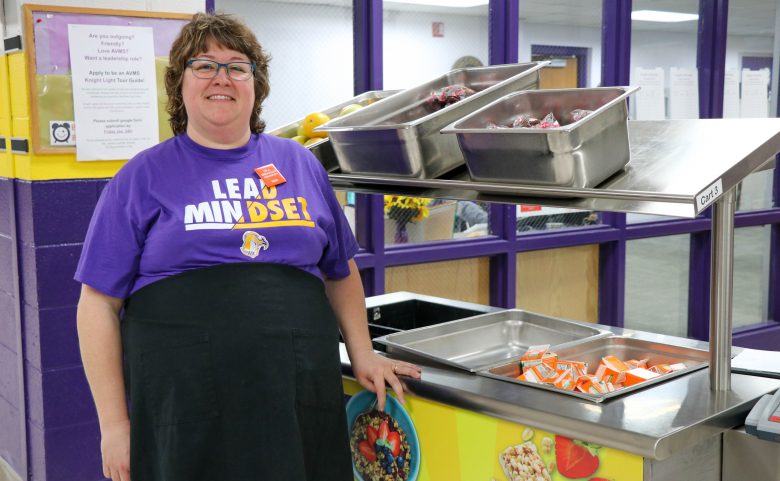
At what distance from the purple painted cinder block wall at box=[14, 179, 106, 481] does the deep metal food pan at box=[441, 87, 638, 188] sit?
1.66 m

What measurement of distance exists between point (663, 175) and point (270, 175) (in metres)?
0.86

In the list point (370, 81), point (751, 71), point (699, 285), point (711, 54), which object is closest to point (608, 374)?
point (370, 81)

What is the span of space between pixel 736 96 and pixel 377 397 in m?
4.48

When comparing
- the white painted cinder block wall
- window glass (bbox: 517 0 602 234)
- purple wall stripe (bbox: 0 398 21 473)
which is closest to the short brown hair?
the white painted cinder block wall

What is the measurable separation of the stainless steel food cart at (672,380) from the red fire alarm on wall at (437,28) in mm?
2424

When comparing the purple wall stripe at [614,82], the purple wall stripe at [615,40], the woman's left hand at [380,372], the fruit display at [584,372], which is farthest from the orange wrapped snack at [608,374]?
the purple wall stripe at [615,40]

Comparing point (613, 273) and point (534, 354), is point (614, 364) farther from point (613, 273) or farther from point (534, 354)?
point (613, 273)

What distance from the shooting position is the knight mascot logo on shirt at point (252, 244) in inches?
74.7

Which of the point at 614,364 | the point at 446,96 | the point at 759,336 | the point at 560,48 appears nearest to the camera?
the point at 614,364

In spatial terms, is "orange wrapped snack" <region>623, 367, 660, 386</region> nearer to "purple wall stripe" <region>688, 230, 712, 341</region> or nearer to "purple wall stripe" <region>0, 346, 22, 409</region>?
"purple wall stripe" <region>0, 346, 22, 409</region>

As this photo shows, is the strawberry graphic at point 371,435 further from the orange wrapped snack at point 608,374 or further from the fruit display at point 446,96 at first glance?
the fruit display at point 446,96

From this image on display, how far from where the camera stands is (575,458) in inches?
69.7

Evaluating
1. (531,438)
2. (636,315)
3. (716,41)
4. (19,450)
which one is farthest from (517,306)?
(531,438)

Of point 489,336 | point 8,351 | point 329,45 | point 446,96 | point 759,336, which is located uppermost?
point 329,45
